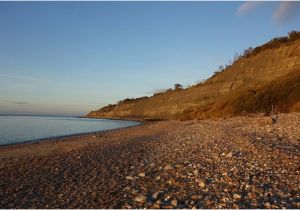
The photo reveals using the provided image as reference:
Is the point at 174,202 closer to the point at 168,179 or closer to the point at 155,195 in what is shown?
the point at 155,195

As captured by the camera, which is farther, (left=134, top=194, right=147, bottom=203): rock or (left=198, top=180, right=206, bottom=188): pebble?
(left=198, top=180, right=206, bottom=188): pebble

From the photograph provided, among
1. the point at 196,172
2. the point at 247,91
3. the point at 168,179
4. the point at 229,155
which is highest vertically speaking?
the point at 247,91

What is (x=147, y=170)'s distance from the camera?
13.1m

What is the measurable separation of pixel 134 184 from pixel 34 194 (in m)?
2.98

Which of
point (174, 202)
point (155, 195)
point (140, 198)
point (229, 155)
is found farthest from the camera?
point (229, 155)

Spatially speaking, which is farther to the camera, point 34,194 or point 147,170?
point 147,170

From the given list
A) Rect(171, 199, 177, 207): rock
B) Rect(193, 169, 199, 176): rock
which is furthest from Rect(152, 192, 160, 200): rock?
Rect(193, 169, 199, 176): rock

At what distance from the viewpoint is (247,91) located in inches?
1989

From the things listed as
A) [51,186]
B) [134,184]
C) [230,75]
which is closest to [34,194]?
[51,186]

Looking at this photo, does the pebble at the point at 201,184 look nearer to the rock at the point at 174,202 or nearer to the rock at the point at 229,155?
the rock at the point at 174,202

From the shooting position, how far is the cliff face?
44134 mm

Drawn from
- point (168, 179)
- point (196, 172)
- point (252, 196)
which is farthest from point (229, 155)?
point (252, 196)

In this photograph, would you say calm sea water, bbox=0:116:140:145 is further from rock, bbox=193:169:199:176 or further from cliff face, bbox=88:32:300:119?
rock, bbox=193:169:199:176

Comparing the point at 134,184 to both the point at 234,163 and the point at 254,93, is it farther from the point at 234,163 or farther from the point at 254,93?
the point at 254,93
